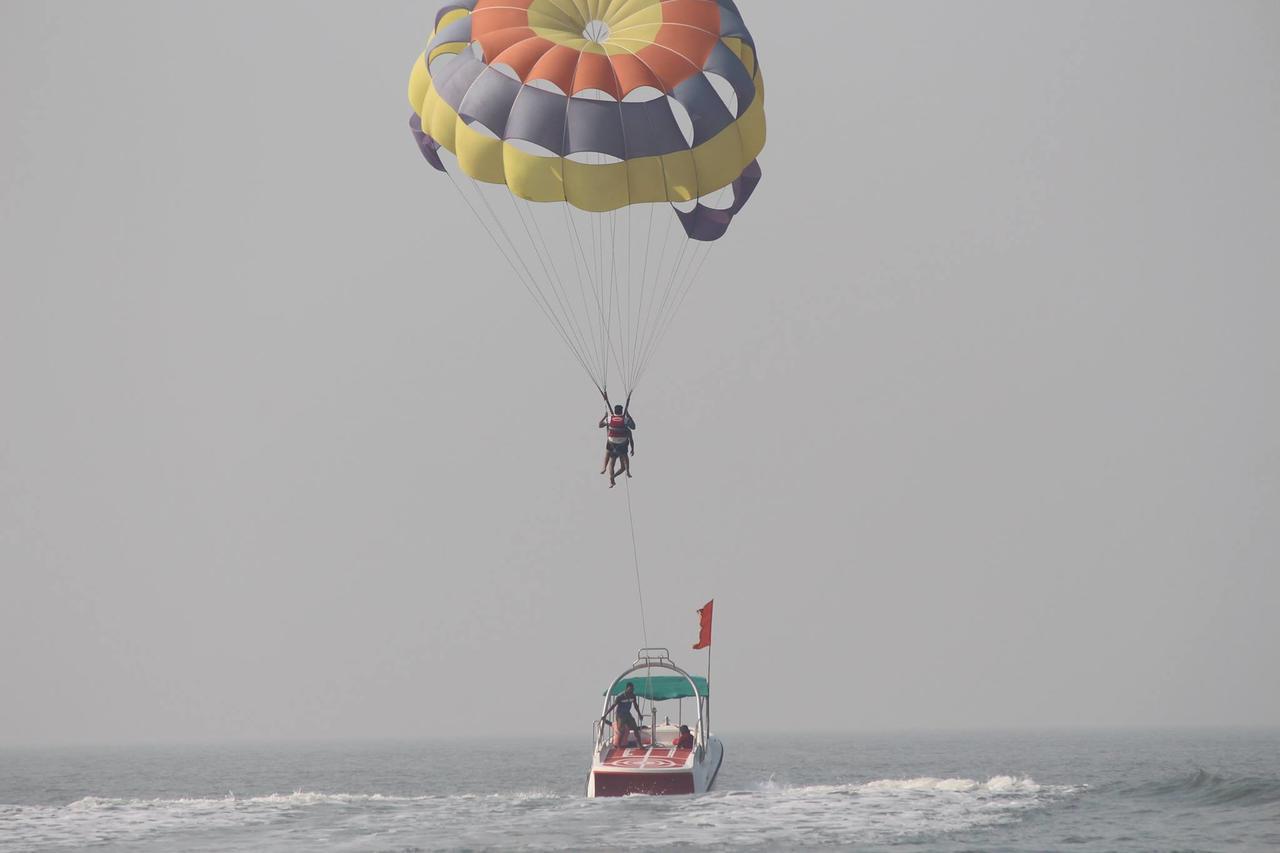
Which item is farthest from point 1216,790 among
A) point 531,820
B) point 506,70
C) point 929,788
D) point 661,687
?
point 506,70

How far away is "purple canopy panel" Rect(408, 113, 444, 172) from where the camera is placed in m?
26.2

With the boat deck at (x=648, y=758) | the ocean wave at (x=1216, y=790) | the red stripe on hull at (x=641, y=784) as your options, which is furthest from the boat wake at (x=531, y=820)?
the ocean wave at (x=1216, y=790)

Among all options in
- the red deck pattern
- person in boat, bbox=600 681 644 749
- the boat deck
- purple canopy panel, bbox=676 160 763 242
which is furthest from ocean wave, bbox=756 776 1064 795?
purple canopy panel, bbox=676 160 763 242

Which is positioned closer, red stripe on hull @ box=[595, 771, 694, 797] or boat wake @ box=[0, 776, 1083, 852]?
boat wake @ box=[0, 776, 1083, 852]

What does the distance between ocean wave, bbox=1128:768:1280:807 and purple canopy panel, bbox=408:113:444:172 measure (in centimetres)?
1884

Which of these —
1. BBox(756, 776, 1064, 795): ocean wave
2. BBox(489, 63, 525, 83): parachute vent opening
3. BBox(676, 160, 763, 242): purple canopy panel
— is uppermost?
BBox(489, 63, 525, 83): parachute vent opening

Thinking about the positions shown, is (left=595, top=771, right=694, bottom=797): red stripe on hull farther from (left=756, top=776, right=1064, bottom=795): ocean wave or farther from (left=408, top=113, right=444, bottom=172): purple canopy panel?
(left=408, top=113, right=444, bottom=172): purple canopy panel

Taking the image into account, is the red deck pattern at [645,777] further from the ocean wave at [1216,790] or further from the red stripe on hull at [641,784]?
the ocean wave at [1216,790]

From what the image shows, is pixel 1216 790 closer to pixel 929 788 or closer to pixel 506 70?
pixel 929 788

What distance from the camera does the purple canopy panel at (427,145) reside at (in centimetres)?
2619

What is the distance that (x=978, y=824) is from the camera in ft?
73.2

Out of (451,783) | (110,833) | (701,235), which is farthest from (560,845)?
(451,783)

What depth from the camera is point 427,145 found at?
26.3 meters

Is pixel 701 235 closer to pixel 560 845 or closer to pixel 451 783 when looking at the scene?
pixel 560 845
